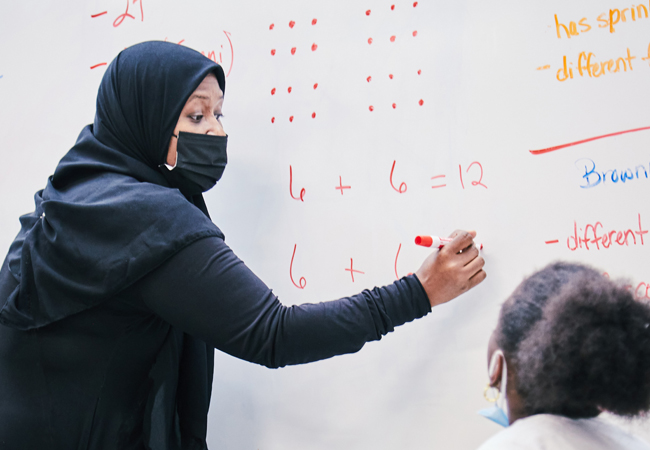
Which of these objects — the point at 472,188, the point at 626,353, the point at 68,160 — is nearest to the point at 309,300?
the point at 472,188

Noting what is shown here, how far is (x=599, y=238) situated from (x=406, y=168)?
348 mm

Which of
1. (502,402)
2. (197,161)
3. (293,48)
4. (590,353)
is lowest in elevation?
(502,402)

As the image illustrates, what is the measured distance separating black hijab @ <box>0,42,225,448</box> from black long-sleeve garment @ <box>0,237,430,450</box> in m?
0.03

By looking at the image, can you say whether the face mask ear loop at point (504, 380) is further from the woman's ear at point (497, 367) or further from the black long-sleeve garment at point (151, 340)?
the black long-sleeve garment at point (151, 340)

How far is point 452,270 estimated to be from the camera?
882 mm

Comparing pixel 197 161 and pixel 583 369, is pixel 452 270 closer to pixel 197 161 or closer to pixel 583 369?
pixel 583 369

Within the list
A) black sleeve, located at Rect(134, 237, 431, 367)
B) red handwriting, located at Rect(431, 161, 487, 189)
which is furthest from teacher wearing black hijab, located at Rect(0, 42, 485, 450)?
red handwriting, located at Rect(431, 161, 487, 189)

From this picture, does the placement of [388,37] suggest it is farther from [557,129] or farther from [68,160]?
[68,160]

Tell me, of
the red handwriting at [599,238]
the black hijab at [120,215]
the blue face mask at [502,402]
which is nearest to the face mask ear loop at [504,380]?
the blue face mask at [502,402]

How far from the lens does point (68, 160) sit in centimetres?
96

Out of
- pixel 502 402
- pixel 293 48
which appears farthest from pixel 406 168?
pixel 502 402

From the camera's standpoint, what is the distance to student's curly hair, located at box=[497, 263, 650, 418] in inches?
24.5

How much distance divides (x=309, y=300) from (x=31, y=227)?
52cm

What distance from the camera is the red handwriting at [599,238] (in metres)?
0.90
